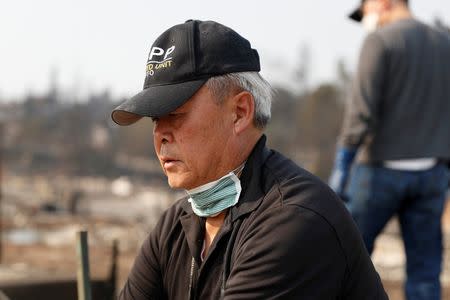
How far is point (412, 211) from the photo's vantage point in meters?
3.86

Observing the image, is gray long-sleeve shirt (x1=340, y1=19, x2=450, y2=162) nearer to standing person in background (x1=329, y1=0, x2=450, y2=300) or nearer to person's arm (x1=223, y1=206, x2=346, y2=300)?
standing person in background (x1=329, y1=0, x2=450, y2=300)

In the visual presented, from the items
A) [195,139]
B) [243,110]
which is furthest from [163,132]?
[243,110]

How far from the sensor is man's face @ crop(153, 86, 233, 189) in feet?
7.23

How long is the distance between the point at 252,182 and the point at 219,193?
91 mm

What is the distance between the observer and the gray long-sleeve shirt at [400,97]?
3.86 m

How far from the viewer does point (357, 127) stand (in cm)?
386

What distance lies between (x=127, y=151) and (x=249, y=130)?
7568 cm

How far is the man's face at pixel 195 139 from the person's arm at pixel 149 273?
0.30m

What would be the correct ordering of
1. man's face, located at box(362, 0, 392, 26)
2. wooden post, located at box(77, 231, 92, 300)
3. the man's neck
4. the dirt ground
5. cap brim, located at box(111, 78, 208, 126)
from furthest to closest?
1. the dirt ground
2. man's face, located at box(362, 0, 392, 26)
3. wooden post, located at box(77, 231, 92, 300)
4. the man's neck
5. cap brim, located at box(111, 78, 208, 126)

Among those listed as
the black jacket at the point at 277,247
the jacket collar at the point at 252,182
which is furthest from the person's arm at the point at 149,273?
the jacket collar at the point at 252,182

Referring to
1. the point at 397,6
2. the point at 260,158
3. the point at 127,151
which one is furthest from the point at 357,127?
the point at 127,151

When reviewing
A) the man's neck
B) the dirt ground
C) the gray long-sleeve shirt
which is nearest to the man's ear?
the man's neck

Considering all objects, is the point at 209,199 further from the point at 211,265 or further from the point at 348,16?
the point at 348,16

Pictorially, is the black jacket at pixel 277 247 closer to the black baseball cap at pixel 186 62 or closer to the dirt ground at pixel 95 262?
the black baseball cap at pixel 186 62
